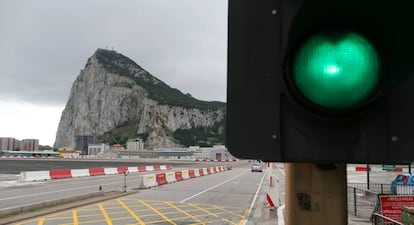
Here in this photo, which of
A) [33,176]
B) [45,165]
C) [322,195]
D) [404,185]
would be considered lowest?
[45,165]

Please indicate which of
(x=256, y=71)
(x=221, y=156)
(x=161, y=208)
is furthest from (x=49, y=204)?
(x=221, y=156)

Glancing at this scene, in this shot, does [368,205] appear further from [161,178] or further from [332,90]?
[332,90]

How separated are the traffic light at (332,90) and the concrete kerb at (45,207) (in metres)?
11.0

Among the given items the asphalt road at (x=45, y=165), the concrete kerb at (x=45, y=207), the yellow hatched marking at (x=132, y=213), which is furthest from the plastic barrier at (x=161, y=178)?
the asphalt road at (x=45, y=165)

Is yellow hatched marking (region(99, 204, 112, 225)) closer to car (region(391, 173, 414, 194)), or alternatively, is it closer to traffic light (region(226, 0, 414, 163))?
traffic light (region(226, 0, 414, 163))

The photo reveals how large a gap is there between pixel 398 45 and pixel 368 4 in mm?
185

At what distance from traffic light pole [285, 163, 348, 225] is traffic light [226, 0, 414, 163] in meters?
0.35

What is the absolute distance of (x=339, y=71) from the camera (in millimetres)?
1237

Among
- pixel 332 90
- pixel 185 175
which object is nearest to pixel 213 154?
pixel 185 175

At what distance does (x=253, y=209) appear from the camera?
1369 cm

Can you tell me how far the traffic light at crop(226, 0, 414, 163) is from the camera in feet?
4.07

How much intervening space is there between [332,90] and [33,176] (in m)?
26.3

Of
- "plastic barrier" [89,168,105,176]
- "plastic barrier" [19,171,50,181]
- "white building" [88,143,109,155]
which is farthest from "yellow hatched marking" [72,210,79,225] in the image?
"white building" [88,143,109,155]

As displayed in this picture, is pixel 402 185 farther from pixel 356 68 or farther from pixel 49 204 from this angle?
pixel 356 68
